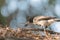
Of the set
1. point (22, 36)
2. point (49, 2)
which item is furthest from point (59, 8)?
point (22, 36)

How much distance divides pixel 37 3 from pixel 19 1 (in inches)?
69.7


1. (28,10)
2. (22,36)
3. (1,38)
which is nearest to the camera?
(1,38)

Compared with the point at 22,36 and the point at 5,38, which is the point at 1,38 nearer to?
the point at 5,38

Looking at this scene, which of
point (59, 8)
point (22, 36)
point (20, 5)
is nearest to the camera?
point (22, 36)

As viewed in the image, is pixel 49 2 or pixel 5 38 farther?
pixel 49 2

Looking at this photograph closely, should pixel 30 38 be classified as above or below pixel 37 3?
above

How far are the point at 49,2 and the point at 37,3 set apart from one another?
1.85 meters

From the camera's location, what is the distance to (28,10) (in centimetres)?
1410

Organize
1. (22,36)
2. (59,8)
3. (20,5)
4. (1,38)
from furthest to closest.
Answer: (59,8)
(20,5)
(22,36)
(1,38)

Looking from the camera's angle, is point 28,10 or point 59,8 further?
point 59,8

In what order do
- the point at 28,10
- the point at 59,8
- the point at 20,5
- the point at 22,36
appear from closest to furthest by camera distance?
the point at 22,36
the point at 28,10
the point at 20,5
the point at 59,8

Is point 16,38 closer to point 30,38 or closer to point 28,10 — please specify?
point 30,38

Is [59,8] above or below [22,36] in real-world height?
below

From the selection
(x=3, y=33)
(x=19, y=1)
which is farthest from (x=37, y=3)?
(x=3, y=33)
